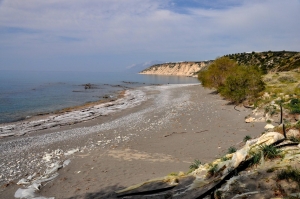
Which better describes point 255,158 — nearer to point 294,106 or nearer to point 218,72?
Answer: point 294,106

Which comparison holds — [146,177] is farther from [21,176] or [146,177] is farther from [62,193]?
[21,176]

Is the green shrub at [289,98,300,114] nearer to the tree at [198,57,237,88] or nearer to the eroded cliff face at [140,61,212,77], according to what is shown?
the tree at [198,57,237,88]

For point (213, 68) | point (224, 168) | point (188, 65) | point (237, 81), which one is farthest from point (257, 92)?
point (188, 65)

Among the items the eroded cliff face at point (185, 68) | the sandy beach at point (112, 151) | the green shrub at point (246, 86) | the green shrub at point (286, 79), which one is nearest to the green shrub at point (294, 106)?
the sandy beach at point (112, 151)

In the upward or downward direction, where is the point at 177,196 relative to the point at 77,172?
upward

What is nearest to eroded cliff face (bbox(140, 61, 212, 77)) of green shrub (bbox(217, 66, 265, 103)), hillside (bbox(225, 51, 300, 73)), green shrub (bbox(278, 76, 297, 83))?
hillside (bbox(225, 51, 300, 73))

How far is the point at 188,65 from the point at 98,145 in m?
171

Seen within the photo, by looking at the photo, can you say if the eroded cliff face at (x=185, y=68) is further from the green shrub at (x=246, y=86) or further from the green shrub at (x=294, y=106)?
the green shrub at (x=294, y=106)

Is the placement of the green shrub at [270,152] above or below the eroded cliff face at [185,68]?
below

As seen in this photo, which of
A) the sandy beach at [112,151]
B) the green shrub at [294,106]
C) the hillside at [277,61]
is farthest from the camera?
the hillside at [277,61]

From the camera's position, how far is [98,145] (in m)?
15.0

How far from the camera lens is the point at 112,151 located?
1355cm

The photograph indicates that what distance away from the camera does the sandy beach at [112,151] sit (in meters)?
9.81

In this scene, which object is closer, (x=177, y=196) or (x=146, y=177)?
(x=177, y=196)
